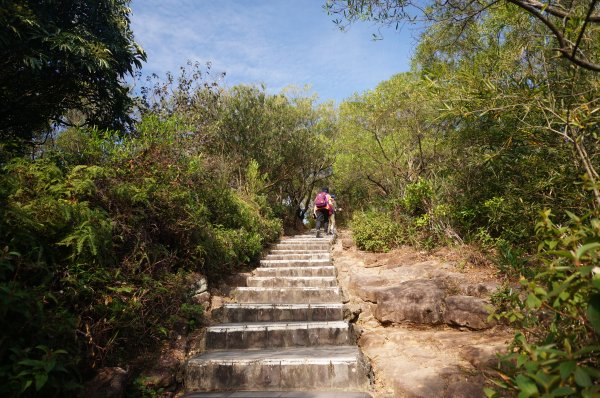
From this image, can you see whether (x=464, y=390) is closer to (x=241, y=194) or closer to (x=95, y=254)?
(x=95, y=254)

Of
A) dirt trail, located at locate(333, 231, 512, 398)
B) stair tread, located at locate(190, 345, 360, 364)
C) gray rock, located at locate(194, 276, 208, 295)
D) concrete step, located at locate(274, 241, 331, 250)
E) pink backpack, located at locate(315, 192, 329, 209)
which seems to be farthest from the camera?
pink backpack, located at locate(315, 192, 329, 209)

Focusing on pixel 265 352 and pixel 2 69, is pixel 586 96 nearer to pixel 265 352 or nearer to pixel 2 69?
pixel 265 352

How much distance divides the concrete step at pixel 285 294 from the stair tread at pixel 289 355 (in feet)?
4.91

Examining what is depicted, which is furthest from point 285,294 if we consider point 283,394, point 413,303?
point 283,394

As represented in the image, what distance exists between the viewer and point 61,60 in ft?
24.5

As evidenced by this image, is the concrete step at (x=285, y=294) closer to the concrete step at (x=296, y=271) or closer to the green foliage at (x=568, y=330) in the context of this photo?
the concrete step at (x=296, y=271)

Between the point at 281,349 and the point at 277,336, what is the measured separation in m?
0.22

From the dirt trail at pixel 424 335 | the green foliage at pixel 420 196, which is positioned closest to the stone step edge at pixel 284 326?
the dirt trail at pixel 424 335

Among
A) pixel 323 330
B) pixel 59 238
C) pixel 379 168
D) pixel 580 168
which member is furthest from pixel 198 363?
pixel 379 168

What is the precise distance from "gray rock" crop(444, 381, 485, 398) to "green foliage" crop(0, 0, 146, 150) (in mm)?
8233

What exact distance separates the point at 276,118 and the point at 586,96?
1305 centimetres

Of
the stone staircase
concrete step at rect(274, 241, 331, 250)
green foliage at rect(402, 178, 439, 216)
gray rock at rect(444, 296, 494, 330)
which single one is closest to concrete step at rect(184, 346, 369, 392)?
the stone staircase

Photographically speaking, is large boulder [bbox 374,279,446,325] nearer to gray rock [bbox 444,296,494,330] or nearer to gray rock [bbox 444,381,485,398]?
gray rock [bbox 444,296,494,330]

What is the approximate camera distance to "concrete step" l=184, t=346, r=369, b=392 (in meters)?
3.51
